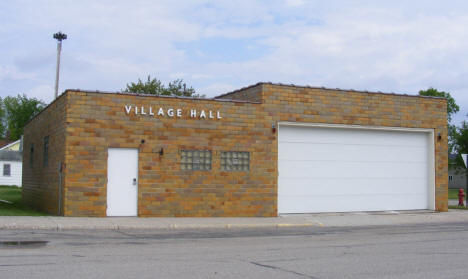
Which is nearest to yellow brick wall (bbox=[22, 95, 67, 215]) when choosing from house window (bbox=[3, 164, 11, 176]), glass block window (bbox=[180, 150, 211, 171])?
glass block window (bbox=[180, 150, 211, 171])

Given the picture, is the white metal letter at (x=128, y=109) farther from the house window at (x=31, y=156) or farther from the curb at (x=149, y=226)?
the house window at (x=31, y=156)

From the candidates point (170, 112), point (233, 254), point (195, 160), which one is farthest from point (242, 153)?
point (233, 254)

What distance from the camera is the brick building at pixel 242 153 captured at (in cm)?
1802

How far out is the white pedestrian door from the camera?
18156 millimetres

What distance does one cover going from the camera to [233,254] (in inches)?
427

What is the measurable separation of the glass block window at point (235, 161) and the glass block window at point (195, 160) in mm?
532

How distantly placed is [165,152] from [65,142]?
3.10 m

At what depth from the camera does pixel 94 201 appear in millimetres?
17812

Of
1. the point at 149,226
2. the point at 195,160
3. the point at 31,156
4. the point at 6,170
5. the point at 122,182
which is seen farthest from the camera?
the point at 6,170

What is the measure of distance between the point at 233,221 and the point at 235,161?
2.41 m

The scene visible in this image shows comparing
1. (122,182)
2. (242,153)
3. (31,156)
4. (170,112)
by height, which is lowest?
(122,182)

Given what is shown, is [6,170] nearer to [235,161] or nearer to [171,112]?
[171,112]

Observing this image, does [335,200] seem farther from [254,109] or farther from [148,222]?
[148,222]

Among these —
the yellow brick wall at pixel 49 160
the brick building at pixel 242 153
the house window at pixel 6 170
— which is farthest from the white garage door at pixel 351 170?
the house window at pixel 6 170
